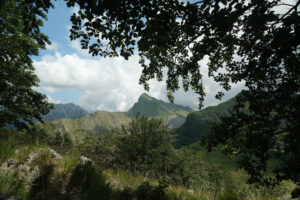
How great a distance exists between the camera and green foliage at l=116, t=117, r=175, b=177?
1245 cm

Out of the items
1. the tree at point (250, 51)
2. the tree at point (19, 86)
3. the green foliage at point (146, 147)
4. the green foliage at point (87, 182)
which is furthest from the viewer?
the green foliage at point (146, 147)

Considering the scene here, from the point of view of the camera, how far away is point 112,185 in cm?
410

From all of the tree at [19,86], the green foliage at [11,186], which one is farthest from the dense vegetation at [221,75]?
the tree at [19,86]

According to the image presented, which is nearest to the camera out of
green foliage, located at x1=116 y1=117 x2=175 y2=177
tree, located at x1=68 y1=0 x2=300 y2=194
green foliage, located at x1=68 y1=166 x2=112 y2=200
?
tree, located at x1=68 y1=0 x2=300 y2=194

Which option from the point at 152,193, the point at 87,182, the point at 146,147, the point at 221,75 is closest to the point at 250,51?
the point at 221,75

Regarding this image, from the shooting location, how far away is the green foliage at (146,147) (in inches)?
490

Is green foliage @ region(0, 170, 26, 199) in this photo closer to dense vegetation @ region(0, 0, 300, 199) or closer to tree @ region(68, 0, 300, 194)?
dense vegetation @ region(0, 0, 300, 199)

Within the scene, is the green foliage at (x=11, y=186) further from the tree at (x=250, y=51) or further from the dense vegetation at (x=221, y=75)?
the tree at (x=250, y=51)

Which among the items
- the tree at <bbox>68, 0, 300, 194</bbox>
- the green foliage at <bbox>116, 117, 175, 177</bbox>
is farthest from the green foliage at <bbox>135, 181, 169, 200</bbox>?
the green foliage at <bbox>116, 117, 175, 177</bbox>

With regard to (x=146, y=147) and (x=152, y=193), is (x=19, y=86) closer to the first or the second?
(x=146, y=147)

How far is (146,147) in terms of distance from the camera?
1283 cm

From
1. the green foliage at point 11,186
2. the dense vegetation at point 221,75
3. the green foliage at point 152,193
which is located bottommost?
the green foliage at point 152,193

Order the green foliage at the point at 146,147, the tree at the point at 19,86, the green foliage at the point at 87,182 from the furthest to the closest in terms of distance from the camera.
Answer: the green foliage at the point at 146,147
the tree at the point at 19,86
the green foliage at the point at 87,182

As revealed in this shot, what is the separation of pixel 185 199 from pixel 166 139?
A: 10886 millimetres
